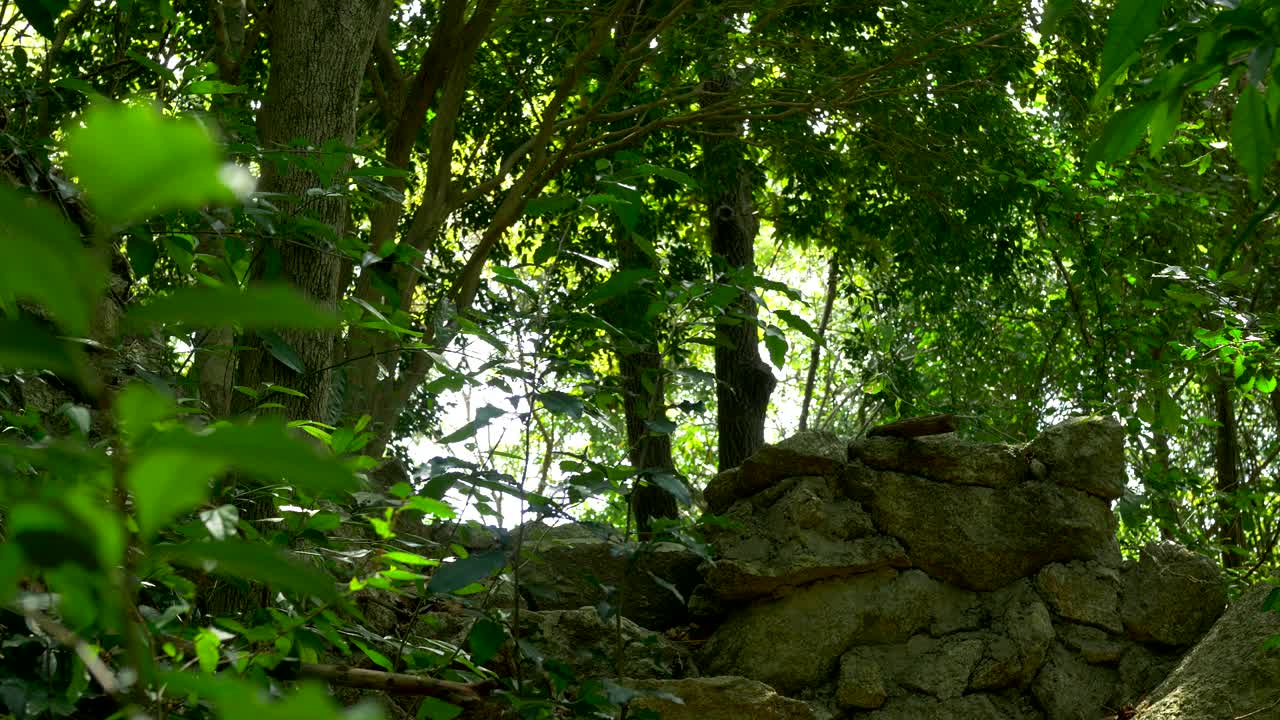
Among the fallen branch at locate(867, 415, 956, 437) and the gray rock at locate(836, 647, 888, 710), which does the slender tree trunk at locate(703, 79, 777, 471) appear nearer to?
the fallen branch at locate(867, 415, 956, 437)

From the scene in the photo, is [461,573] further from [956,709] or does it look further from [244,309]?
[956,709]

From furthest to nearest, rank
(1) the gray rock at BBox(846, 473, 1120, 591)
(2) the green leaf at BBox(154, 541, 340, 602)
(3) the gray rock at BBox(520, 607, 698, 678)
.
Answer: (1) the gray rock at BBox(846, 473, 1120, 591) → (3) the gray rock at BBox(520, 607, 698, 678) → (2) the green leaf at BBox(154, 541, 340, 602)

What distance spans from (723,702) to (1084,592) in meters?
1.81

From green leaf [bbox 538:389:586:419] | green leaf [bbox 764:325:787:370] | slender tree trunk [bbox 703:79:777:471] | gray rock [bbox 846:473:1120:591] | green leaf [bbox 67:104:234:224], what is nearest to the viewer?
green leaf [bbox 67:104:234:224]

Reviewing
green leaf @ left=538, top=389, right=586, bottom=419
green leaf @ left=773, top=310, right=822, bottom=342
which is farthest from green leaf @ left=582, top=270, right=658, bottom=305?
green leaf @ left=773, top=310, right=822, bottom=342

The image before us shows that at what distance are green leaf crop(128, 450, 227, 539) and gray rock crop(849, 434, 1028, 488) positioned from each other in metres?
4.73

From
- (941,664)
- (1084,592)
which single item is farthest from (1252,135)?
(1084,592)

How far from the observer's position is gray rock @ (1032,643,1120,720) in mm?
4398

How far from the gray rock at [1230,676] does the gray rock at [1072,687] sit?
26 cm

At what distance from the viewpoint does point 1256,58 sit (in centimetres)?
122

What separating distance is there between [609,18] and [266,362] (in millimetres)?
2884

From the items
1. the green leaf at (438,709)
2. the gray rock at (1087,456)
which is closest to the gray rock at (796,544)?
the gray rock at (1087,456)

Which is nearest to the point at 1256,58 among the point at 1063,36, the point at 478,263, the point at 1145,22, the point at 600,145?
the point at 1145,22

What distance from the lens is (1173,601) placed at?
4641 millimetres
